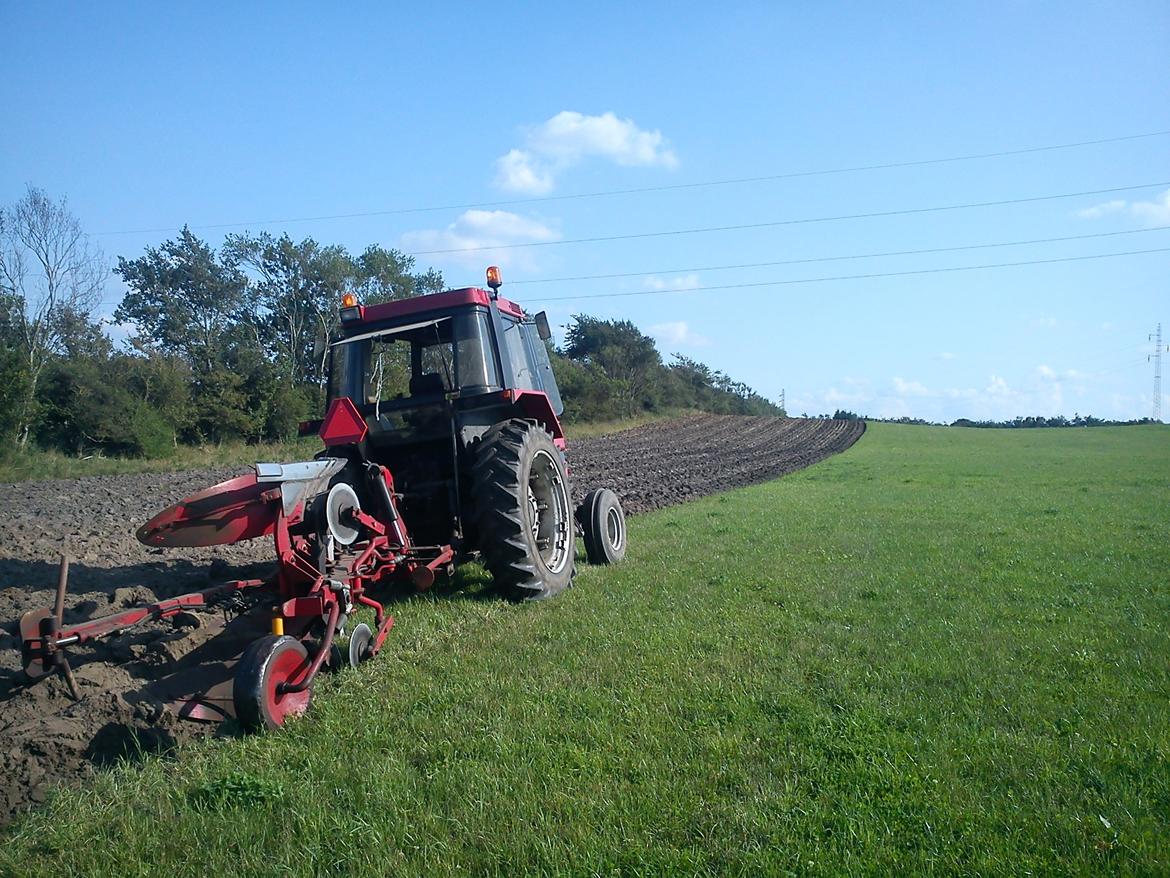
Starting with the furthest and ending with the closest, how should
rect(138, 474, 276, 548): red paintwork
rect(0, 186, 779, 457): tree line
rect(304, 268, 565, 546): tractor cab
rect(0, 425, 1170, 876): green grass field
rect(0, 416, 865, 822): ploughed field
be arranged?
rect(0, 186, 779, 457): tree line → rect(304, 268, 565, 546): tractor cab → rect(138, 474, 276, 548): red paintwork → rect(0, 416, 865, 822): ploughed field → rect(0, 425, 1170, 876): green grass field

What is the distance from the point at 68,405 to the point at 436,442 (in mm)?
22434

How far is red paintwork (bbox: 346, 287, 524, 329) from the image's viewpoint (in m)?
7.12

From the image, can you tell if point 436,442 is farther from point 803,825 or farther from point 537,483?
point 803,825

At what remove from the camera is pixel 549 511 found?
724 centimetres

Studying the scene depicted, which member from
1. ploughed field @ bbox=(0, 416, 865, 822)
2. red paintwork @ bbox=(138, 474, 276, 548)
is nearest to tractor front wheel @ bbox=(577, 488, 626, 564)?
ploughed field @ bbox=(0, 416, 865, 822)

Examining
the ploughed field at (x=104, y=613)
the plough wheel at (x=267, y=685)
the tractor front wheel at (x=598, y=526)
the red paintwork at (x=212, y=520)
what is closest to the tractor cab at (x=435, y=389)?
the tractor front wheel at (x=598, y=526)

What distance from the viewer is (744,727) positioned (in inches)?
151

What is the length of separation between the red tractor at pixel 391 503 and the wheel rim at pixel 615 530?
15mm

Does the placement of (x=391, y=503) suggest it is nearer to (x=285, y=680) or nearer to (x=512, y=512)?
(x=512, y=512)

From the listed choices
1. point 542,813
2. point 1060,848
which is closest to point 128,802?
point 542,813

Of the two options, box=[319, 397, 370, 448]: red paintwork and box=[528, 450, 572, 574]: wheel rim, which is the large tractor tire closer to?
box=[528, 450, 572, 574]: wheel rim

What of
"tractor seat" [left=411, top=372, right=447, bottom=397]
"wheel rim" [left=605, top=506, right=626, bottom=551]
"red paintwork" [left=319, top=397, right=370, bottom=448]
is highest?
"tractor seat" [left=411, top=372, right=447, bottom=397]

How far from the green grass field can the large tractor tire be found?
0.99 feet

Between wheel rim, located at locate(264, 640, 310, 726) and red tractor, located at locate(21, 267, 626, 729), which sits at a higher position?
red tractor, located at locate(21, 267, 626, 729)
